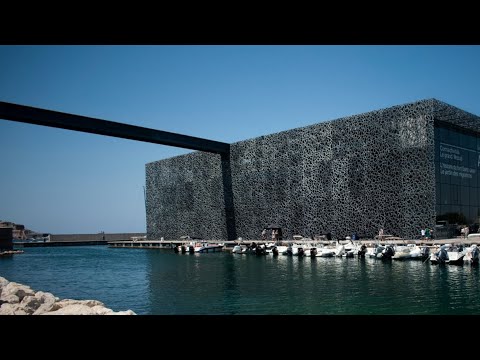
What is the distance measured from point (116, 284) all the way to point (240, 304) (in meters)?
9.06

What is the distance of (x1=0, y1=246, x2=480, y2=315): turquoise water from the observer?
1395cm

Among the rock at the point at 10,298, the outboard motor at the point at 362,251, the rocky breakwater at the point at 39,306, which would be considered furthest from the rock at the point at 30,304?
the outboard motor at the point at 362,251

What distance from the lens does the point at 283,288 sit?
17.7 m

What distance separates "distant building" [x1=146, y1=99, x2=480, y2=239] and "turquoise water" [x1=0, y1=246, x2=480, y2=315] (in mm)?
5700

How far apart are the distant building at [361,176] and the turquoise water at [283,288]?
224 inches

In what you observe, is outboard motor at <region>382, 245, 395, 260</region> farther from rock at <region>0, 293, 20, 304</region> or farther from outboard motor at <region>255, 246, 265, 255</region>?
rock at <region>0, 293, 20, 304</region>

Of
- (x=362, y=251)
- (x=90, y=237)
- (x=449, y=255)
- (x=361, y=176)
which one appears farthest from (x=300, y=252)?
(x=90, y=237)

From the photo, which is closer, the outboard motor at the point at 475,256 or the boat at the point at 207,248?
the outboard motor at the point at 475,256

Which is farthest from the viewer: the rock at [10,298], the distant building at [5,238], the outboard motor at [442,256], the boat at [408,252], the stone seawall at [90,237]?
the stone seawall at [90,237]

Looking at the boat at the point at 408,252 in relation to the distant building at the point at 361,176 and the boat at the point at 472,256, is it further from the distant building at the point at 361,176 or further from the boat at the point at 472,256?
the distant building at the point at 361,176

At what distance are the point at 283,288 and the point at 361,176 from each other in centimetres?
1746

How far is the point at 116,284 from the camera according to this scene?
21.8 m

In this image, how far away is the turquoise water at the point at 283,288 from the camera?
45.8 feet
